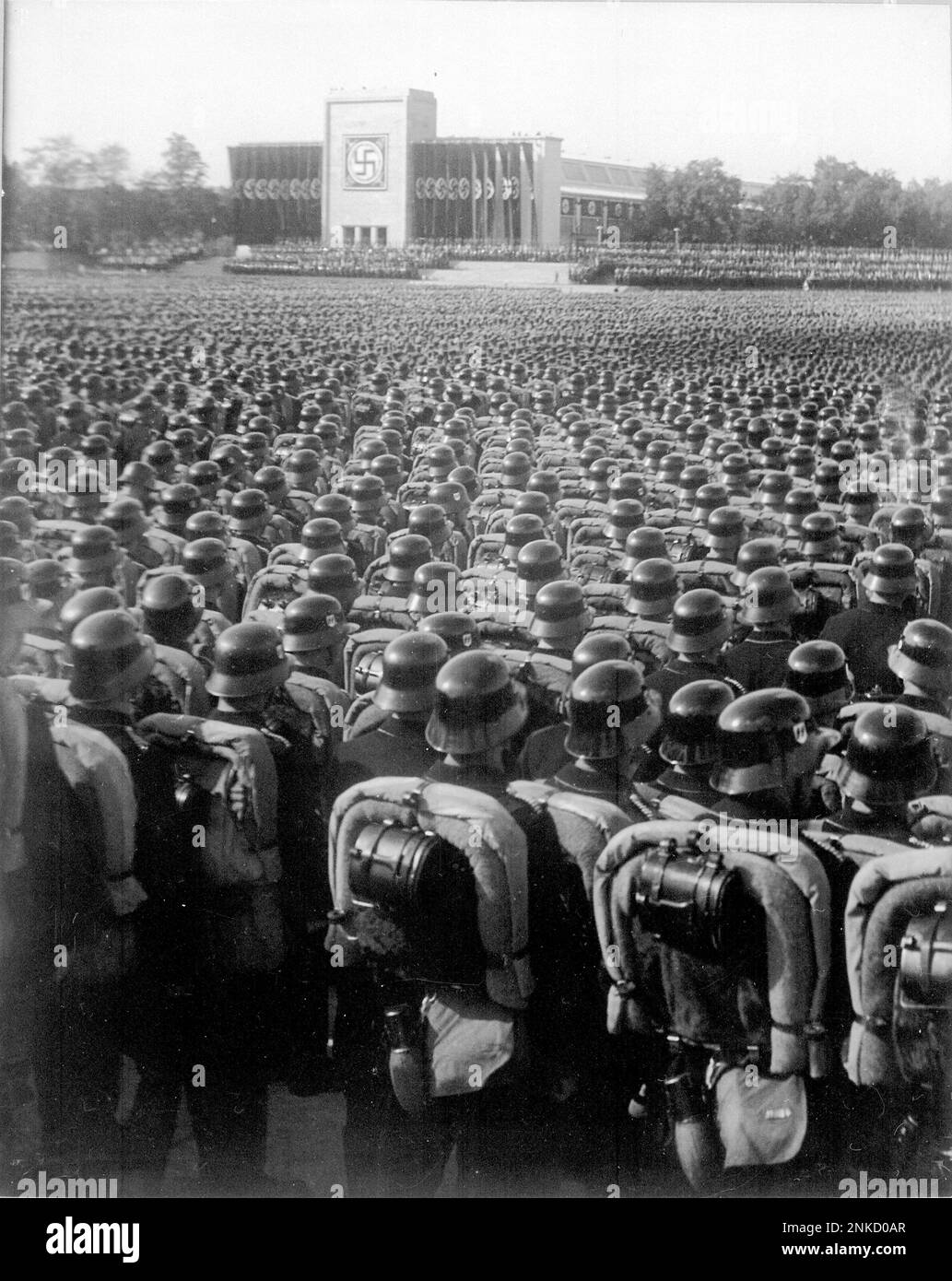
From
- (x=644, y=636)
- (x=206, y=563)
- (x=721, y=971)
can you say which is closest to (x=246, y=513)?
(x=206, y=563)

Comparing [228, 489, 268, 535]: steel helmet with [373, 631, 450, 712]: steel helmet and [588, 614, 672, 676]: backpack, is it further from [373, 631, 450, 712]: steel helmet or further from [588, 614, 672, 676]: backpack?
[373, 631, 450, 712]: steel helmet


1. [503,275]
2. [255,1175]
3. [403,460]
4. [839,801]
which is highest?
[503,275]

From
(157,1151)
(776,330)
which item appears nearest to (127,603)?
(157,1151)

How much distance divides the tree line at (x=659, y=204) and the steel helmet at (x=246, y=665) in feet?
6.55

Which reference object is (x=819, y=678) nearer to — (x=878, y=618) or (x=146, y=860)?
(x=878, y=618)

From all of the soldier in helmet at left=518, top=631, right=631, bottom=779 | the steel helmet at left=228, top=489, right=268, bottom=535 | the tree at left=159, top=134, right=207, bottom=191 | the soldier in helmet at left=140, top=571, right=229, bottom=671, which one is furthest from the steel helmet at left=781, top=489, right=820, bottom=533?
the tree at left=159, top=134, right=207, bottom=191

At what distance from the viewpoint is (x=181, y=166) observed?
5422 millimetres

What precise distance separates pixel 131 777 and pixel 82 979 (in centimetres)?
Answer: 82

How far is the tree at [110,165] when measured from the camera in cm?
511

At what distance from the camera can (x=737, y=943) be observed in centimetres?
318

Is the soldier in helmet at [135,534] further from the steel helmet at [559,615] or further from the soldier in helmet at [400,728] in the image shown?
the soldier in helmet at [400,728]

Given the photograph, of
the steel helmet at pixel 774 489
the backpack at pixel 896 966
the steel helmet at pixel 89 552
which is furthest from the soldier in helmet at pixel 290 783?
the steel helmet at pixel 774 489

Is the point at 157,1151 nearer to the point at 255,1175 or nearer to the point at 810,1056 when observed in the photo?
the point at 255,1175

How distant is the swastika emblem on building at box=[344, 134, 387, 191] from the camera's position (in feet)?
17.6
